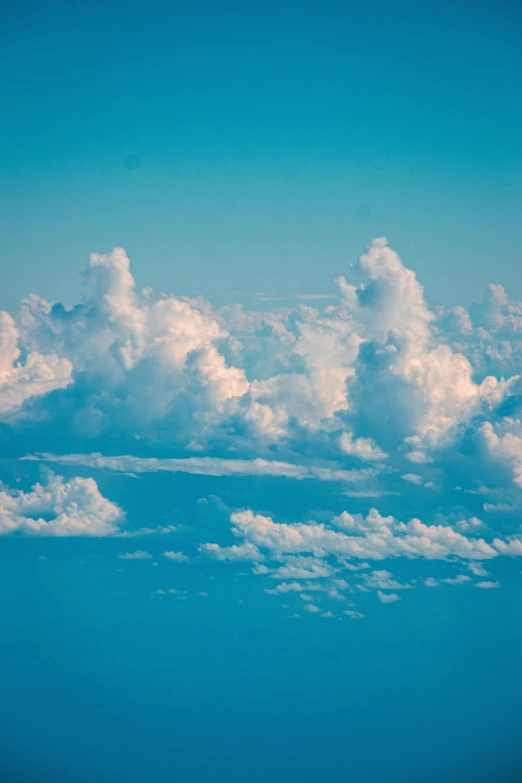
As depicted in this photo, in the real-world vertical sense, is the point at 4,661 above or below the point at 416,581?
below

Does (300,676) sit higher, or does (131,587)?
(131,587)

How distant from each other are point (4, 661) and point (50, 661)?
8602mm

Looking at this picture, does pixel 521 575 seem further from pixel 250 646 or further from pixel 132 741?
pixel 132 741

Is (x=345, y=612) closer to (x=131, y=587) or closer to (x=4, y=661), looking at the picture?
(x=131, y=587)

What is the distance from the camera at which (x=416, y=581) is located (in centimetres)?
16088

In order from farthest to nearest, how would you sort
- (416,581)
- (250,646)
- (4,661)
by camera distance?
(416,581) < (250,646) < (4,661)

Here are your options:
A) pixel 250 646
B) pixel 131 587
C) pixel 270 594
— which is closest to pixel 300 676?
pixel 250 646

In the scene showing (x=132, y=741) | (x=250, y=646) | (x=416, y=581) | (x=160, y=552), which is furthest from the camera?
(x=160, y=552)

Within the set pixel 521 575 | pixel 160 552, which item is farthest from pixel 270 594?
pixel 521 575

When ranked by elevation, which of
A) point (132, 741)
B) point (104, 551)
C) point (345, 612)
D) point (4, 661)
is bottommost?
point (132, 741)

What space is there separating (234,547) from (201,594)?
41.7 ft

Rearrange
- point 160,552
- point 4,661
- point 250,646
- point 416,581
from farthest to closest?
point 160,552
point 416,581
point 250,646
point 4,661

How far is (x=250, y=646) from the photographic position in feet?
495

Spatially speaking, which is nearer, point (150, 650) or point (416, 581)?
point (150, 650)
